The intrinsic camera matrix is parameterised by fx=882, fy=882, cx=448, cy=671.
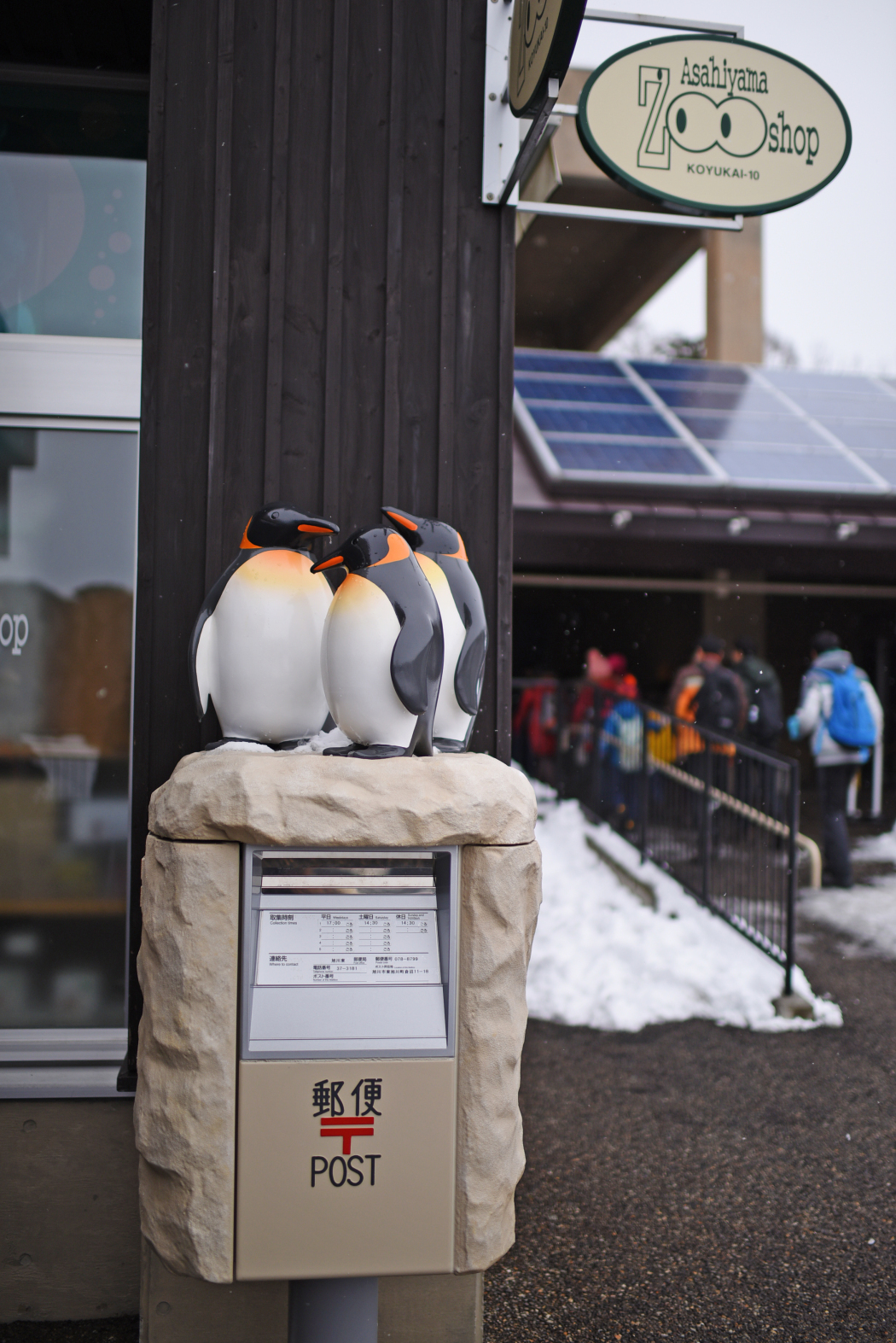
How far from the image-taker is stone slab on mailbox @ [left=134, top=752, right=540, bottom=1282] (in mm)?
1600

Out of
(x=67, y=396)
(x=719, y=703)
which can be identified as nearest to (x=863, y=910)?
(x=719, y=703)

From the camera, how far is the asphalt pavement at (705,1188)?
2234 mm

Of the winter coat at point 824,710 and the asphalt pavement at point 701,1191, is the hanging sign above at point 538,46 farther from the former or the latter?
the winter coat at point 824,710

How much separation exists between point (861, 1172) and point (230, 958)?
2.52 meters

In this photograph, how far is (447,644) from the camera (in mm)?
1880

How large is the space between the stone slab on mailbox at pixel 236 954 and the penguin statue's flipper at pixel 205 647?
20cm

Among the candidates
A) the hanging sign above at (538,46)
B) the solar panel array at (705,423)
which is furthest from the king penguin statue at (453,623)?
the solar panel array at (705,423)

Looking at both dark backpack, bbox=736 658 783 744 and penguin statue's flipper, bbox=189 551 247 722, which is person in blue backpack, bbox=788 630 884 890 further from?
penguin statue's flipper, bbox=189 551 247 722

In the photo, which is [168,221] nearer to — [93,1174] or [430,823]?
[430,823]

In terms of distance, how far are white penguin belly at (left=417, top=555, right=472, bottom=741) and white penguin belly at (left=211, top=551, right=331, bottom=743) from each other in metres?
0.25

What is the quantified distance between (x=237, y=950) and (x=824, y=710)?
524 centimetres

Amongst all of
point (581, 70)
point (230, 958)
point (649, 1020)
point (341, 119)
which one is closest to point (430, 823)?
point (230, 958)

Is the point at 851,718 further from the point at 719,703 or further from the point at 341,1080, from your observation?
the point at 341,1080

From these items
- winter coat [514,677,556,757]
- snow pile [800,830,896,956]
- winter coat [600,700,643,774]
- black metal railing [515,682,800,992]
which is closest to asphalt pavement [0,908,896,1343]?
black metal railing [515,682,800,992]
